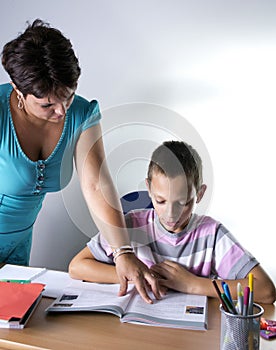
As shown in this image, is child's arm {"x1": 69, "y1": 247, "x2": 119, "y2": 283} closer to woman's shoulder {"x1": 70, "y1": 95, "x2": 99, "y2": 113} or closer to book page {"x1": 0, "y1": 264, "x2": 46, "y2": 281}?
book page {"x1": 0, "y1": 264, "x2": 46, "y2": 281}

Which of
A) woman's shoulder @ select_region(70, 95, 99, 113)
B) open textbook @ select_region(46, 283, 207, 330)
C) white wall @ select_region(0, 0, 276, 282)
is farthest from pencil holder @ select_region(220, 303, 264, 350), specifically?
white wall @ select_region(0, 0, 276, 282)

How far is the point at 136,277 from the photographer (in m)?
1.26

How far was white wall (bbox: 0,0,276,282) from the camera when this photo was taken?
2.37 m

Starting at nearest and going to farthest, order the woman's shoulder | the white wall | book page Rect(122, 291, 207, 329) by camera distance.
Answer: book page Rect(122, 291, 207, 329)
the woman's shoulder
the white wall

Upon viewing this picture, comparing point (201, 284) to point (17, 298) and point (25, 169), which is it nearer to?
point (17, 298)

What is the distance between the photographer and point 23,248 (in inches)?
68.7

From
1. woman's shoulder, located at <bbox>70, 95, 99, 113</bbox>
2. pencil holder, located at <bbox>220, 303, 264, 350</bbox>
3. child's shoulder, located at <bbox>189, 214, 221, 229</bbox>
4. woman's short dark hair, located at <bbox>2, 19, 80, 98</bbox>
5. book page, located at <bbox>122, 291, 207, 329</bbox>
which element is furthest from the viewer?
woman's shoulder, located at <bbox>70, 95, 99, 113</bbox>

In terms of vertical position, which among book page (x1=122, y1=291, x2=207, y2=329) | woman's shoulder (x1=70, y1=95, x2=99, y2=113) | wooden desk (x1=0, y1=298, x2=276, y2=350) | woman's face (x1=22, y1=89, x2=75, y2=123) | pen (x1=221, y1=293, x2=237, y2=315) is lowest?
wooden desk (x1=0, y1=298, x2=276, y2=350)

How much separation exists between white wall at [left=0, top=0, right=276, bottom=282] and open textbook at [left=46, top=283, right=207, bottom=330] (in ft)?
3.62

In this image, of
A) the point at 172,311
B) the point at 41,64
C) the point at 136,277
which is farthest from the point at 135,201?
the point at 41,64

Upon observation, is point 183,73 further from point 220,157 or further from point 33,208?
point 33,208

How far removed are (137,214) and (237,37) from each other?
127 cm

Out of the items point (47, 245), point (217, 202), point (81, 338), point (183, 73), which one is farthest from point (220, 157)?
point (81, 338)

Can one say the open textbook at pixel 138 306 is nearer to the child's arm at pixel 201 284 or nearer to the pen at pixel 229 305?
the child's arm at pixel 201 284
